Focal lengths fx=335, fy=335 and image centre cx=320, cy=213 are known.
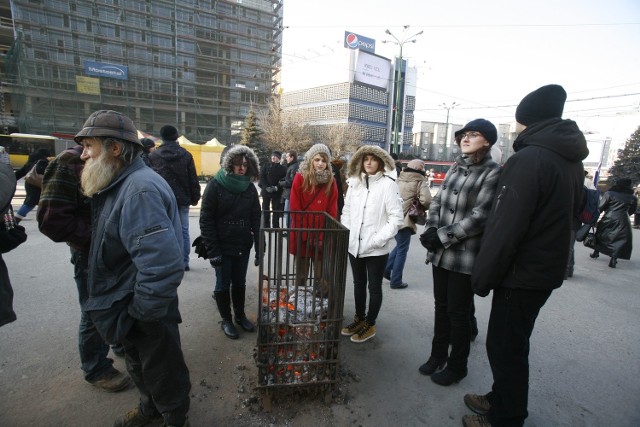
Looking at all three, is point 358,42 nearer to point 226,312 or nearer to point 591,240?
point 591,240

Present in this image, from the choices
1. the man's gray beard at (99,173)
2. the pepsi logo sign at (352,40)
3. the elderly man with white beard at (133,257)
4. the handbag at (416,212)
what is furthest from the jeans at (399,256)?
the pepsi logo sign at (352,40)

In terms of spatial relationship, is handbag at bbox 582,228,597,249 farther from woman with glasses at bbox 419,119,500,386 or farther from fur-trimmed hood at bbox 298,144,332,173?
fur-trimmed hood at bbox 298,144,332,173

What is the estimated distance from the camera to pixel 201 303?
156 inches

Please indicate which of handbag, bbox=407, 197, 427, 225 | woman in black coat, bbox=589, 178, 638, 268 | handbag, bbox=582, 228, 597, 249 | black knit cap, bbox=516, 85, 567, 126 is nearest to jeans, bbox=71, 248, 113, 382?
black knit cap, bbox=516, 85, 567, 126

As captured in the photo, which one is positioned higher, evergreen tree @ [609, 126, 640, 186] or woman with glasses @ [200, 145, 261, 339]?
evergreen tree @ [609, 126, 640, 186]

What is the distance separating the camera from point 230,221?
10.4 feet

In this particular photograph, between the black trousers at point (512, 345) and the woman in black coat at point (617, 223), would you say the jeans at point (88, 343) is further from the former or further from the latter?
the woman in black coat at point (617, 223)

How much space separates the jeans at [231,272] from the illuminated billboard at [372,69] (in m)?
58.3

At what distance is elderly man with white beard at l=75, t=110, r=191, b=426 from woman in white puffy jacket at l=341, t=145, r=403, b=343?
1748mm

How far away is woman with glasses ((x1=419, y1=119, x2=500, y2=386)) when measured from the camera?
240 centimetres

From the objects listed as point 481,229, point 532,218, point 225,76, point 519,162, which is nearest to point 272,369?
point 481,229

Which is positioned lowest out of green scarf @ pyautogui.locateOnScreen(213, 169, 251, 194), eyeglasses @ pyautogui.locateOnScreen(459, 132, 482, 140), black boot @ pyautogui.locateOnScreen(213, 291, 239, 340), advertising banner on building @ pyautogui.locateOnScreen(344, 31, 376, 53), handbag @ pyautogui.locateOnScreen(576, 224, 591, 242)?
black boot @ pyautogui.locateOnScreen(213, 291, 239, 340)

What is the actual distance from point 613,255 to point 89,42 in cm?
4254

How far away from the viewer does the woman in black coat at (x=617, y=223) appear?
20.1ft
